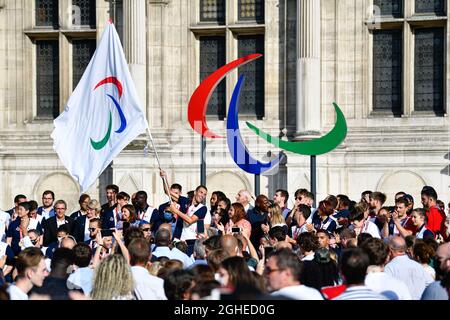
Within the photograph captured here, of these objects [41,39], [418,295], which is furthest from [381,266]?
[41,39]

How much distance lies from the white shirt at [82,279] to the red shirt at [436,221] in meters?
6.47

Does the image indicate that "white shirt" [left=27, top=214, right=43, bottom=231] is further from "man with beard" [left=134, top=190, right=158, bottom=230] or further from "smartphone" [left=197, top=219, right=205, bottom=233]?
"smartphone" [left=197, top=219, right=205, bottom=233]

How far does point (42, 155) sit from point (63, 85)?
5.26 ft

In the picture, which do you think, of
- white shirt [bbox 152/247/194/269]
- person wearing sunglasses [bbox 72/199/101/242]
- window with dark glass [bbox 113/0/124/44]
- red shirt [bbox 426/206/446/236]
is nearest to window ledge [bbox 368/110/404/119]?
window with dark glass [bbox 113/0/124/44]

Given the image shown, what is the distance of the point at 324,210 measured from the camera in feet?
57.3

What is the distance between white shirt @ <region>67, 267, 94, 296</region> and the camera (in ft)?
38.3

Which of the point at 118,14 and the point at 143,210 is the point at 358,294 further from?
the point at 118,14

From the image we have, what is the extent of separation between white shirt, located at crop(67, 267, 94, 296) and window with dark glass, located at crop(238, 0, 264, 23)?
47.8 feet

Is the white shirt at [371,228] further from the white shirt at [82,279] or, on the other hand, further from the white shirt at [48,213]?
the white shirt at [48,213]

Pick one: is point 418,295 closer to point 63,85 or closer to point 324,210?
point 324,210

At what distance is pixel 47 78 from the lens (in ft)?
88.9

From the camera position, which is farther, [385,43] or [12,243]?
[385,43]

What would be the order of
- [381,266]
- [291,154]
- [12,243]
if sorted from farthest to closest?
[291,154] < [12,243] < [381,266]

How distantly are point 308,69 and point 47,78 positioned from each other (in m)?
6.06
